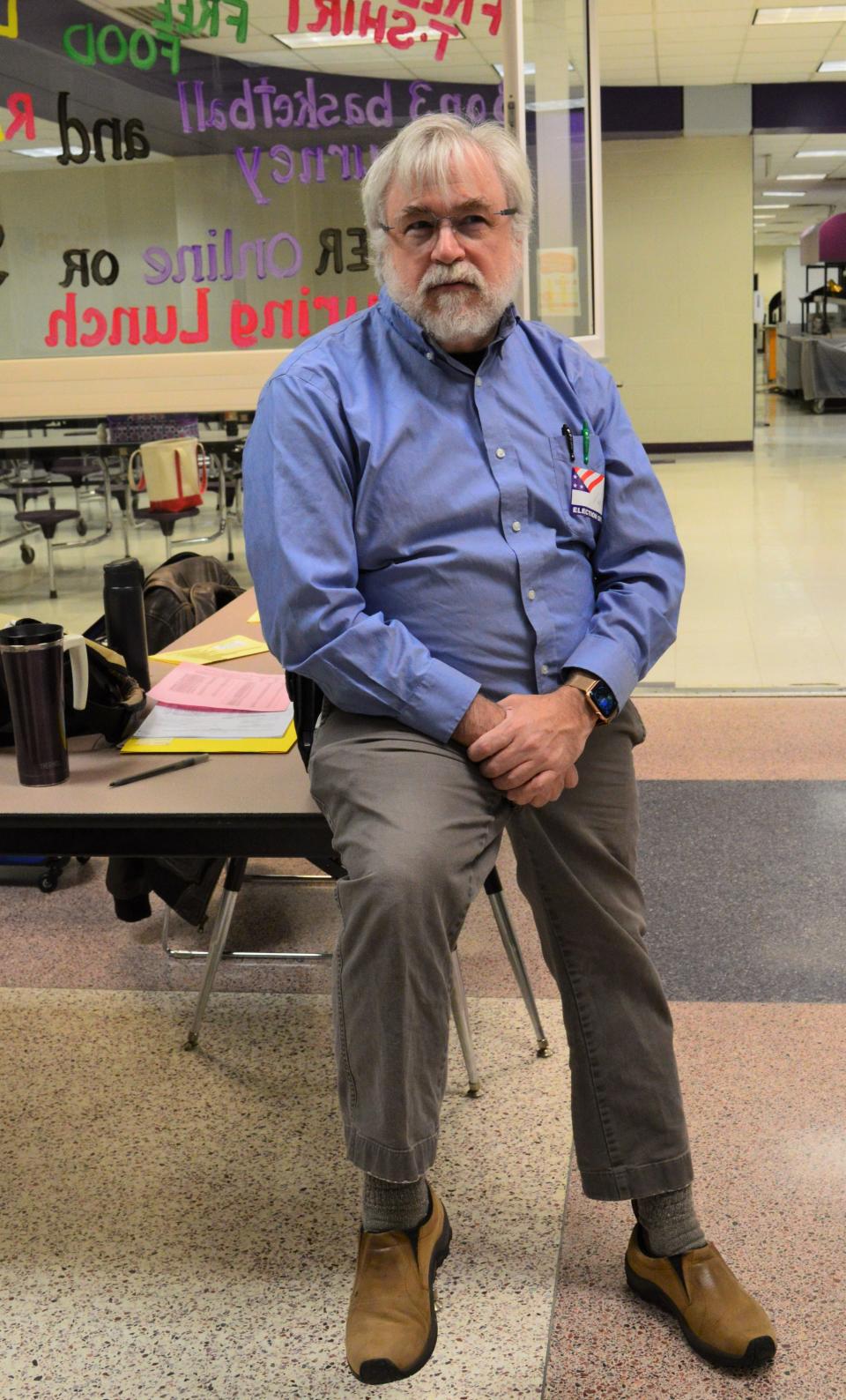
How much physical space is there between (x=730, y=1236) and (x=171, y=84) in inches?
128

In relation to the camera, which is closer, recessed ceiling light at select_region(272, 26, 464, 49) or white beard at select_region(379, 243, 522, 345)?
white beard at select_region(379, 243, 522, 345)

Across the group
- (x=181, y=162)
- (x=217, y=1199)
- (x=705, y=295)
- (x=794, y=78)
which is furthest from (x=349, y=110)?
(x=705, y=295)

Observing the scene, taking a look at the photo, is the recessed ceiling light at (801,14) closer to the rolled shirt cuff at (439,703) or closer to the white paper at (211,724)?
the white paper at (211,724)

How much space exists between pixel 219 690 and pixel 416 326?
25.0 inches

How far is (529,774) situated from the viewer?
5.36ft

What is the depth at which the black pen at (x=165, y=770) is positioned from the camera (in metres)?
1.71

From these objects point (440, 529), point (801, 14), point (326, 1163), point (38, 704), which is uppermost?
point (801, 14)

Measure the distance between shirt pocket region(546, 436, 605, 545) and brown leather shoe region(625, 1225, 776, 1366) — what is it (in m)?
0.93

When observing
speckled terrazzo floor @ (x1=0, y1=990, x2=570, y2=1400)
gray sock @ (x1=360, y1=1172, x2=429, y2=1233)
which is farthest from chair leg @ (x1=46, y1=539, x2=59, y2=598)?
gray sock @ (x1=360, y1=1172, x2=429, y2=1233)

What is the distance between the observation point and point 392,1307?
1559mm

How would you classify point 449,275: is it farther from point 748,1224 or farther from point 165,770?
point 748,1224

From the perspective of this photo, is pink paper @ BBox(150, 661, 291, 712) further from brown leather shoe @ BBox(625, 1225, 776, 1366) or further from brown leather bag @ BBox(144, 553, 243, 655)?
brown leather shoe @ BBox(625, 1225, 776, 1366)

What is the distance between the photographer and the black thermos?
2.03m

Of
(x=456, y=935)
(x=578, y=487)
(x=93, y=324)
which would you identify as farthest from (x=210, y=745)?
(x=93, y=324)
